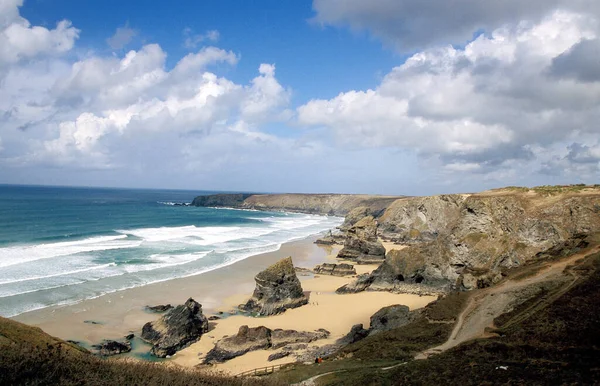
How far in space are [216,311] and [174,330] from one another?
7.77 m

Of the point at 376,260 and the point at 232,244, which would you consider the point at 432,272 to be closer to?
the point at 376,260

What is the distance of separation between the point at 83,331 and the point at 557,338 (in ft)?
103

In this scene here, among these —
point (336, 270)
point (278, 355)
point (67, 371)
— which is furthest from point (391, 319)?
point (336, 270)

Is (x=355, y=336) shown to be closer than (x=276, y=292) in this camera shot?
Yes

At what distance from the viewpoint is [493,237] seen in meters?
41.8

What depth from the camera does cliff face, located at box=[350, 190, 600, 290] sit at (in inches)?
1519

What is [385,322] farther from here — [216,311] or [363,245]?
[363,245]

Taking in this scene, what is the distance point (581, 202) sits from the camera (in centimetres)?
3919

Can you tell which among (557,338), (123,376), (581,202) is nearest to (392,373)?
(557,338)

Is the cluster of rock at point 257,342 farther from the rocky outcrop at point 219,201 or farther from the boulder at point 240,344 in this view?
the rocky outcrop at point 219,201

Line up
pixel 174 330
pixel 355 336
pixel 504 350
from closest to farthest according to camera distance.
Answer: pixel 504 350 → pixel 355 336 → pixel 174 330

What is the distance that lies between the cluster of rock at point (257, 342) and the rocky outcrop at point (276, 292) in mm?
6241

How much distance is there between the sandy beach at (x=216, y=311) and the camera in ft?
93.4

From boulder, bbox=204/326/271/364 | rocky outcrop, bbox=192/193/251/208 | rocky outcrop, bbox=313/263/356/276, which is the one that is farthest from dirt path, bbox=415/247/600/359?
rocky outcrop, bbox=192/193/251/208
